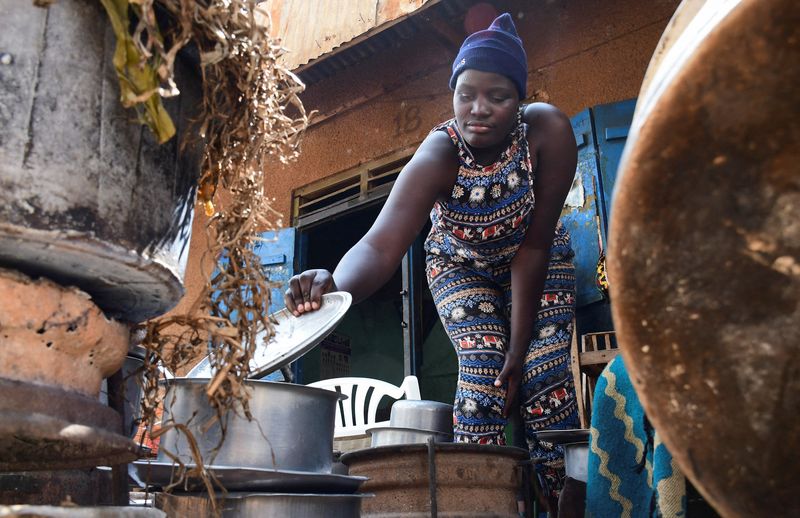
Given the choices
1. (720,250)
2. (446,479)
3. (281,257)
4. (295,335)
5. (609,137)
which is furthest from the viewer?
(281,257)

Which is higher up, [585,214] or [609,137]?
[609,137]

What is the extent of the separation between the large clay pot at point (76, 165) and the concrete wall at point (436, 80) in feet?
12.7

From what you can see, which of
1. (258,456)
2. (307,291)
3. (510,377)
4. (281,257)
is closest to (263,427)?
(258,456)

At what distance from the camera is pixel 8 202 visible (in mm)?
936

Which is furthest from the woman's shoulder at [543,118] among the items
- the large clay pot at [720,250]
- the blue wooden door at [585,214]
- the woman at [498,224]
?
the large clay pot at [720,250]

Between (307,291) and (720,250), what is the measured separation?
4.55 feet

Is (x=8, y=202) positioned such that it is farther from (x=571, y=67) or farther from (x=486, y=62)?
(x=571, y=67)

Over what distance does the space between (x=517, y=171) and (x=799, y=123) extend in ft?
7.26

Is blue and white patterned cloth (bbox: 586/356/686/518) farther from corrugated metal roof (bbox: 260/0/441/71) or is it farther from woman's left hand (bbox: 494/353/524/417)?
corrugated metal roof (bbox: 260/0/441/71)

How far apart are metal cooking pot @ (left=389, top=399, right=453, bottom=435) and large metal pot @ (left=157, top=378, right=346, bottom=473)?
126 centimetres

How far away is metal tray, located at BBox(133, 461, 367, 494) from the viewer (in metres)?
1.53

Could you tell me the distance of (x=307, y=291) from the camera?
1.92m

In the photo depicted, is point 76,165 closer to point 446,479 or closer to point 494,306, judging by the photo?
point 446,479

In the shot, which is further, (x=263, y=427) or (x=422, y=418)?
(x=422, y=418)
